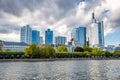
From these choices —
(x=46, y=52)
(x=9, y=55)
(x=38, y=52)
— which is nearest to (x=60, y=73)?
(x=38, y=52)

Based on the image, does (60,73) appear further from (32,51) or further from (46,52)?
(46,52)

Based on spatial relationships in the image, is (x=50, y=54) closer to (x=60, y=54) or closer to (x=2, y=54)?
(x=60, y=54)

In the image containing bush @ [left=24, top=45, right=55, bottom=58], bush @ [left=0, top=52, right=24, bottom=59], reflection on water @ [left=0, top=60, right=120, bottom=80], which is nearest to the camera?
reflection on water @ [left=0, top=60, right=120, bottom=80]

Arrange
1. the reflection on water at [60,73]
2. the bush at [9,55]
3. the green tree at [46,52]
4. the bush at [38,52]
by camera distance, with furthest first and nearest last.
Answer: the green tree at [46,52]
the bush at [9,55]
the bush at [38,52]
the reflection on water at [60,73]

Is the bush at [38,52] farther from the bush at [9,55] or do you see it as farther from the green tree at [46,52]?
the bush at [9,55]

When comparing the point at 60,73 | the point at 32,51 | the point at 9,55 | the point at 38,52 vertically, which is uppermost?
the point at 32,51

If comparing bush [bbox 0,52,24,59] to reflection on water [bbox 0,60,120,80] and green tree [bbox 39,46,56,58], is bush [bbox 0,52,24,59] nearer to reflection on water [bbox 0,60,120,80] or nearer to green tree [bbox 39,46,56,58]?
green tree [bbox 39,46,56,58]

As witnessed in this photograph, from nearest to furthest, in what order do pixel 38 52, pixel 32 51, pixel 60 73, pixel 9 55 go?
1. pixel 60 73
2. pixel 32 51
3. pixel 38 52
4. pixel 9 55

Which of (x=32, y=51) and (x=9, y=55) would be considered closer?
(x=32, y=51)

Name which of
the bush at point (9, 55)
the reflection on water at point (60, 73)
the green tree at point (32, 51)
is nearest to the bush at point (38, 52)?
the green tree at point (32, 51)

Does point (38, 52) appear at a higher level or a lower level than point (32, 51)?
lower

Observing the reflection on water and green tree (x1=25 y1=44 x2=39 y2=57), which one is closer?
the reflection on water

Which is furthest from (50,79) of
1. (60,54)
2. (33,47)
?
(60,54)

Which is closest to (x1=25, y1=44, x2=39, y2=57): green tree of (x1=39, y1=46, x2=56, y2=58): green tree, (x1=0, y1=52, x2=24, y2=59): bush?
(x1=39, y1=46, x2=56, y2=58): green tree
